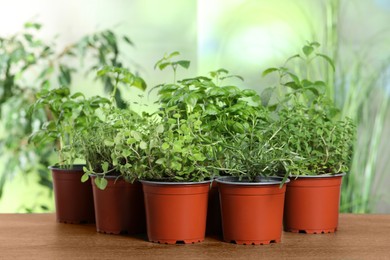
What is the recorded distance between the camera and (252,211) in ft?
4.06

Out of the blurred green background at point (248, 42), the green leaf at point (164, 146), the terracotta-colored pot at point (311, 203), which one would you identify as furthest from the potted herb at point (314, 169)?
the blurred green background at point (248, 42)

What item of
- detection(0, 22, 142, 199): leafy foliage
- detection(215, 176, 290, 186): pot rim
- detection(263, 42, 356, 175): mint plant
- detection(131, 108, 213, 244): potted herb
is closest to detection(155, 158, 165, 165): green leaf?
detection(131, 108, 213, 244): potted herb

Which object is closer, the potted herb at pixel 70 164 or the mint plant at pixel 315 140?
the mint plant at pixel 315 140

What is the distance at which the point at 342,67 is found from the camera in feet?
11.4

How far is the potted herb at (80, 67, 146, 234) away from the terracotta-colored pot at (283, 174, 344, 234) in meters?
0.31

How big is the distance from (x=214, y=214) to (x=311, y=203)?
7.9 inches

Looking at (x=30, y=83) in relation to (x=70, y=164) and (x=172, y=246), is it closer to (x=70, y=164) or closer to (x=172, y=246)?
(x=70, y=164)

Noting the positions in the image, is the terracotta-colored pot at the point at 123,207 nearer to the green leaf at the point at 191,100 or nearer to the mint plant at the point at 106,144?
the mint plant at the point at 106,144

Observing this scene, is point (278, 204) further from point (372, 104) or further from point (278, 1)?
point (278, 1)

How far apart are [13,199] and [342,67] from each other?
83.3 inches

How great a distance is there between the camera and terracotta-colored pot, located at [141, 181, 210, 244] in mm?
1234

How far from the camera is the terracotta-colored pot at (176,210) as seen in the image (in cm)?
123

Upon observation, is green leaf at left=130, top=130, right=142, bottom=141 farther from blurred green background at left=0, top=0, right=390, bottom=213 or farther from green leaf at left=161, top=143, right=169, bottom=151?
blurred green background at left=0, top=0, right=390, bottom=213

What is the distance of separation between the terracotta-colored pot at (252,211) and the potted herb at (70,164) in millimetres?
406
